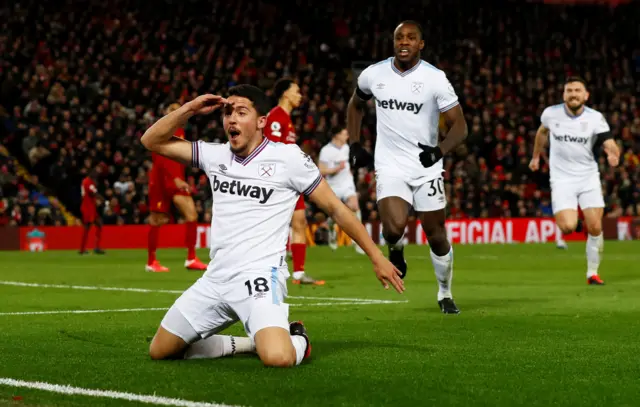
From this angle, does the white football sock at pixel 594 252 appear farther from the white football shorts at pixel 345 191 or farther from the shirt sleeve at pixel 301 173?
the white football shorts at pixel 345 191

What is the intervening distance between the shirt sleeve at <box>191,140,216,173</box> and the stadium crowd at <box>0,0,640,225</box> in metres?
20.2

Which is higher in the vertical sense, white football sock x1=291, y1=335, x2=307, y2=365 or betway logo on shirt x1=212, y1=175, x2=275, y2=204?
betway logo on shirt x1=212, y1=175, x2=275, y2=204

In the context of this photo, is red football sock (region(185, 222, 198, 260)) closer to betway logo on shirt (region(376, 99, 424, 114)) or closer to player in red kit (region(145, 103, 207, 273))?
player in red kit (region(145, 103, 207, 273))

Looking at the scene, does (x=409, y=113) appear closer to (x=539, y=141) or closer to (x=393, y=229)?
(x=393, y=229)

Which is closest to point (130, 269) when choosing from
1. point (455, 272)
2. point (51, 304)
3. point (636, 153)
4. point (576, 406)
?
point (455, 272)

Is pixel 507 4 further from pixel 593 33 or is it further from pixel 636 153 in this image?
pixel 636 153

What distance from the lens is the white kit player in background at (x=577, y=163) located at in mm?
14195

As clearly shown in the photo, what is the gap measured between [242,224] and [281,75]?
28.0 meters

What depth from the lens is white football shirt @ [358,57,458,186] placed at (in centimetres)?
995

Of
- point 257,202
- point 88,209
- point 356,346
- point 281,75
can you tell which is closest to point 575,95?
point 356,346

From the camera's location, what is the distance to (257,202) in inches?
271

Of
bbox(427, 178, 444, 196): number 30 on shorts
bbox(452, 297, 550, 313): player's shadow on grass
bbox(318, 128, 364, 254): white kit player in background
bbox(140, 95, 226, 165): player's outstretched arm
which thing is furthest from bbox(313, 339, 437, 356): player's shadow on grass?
bbox(318, 128, 364, 254): white kit player in background

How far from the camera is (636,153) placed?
35.2 meters

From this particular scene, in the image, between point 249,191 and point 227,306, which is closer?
point 227,306
